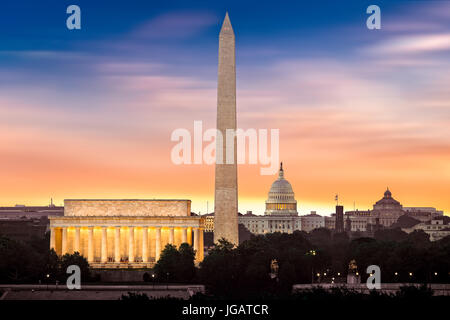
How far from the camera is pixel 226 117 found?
12469 cm

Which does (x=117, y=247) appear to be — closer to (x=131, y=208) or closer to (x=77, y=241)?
(x=77, y=241)

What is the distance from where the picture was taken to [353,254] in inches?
5192

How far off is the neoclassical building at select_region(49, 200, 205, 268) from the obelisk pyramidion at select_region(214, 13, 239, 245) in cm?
1208

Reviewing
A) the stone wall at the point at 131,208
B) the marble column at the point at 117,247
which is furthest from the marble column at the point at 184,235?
the marble column at the point at 117,247

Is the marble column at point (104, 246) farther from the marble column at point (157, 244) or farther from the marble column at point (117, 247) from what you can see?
the marble column at point (157, 244)

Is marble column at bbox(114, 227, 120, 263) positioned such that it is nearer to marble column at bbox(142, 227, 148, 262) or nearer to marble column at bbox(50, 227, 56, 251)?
marble column at bbox(142, 227, 148, 262)

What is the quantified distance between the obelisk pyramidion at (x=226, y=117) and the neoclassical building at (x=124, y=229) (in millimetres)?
12085

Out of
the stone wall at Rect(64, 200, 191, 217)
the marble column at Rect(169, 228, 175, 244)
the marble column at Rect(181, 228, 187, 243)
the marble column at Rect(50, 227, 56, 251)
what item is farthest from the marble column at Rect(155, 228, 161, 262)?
the marble column at Rect(50, 227, 56, 251)

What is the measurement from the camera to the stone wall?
141 meters

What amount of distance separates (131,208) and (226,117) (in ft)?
73.9

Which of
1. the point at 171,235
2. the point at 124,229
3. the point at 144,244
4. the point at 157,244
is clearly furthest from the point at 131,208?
the point at 171,235

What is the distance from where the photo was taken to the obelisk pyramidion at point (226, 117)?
124 meters
